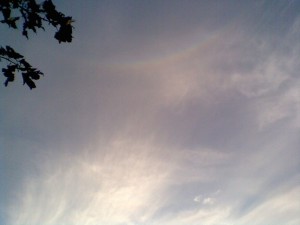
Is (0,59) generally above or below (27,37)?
below

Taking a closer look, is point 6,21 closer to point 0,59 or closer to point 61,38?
point 0,59

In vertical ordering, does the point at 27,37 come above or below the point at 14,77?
above

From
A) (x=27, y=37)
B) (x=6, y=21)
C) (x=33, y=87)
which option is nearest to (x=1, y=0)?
(x=6, y=21)

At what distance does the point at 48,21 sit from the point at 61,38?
77 cm

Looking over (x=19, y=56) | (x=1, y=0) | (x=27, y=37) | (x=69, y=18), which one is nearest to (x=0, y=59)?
(x=19, y=56)

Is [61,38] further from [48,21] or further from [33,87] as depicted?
[33,87]

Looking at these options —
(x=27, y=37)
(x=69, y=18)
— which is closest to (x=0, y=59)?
(x=27, y=37)

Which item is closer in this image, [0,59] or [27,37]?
[0,59]

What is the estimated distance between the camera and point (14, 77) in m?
8.59

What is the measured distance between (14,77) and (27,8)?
2119 millimetres

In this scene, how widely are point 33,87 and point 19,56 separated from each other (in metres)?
0.97

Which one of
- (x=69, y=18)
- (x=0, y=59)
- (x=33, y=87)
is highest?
(x=69, y=18)

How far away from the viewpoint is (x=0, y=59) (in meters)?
8.23

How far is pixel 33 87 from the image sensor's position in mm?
8453
